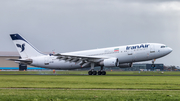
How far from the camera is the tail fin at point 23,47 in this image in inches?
2276

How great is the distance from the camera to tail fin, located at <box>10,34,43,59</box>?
5782 cm

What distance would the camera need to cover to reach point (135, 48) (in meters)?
50.8

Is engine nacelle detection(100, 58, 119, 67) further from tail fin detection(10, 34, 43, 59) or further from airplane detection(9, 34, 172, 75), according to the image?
tail fin detection(10, 34, 43, 59)

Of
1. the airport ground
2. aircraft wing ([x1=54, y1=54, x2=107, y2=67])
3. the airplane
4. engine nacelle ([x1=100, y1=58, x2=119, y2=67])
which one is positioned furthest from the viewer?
aircraft wing ([x1=54, y1=54, x2=107, y2=67])

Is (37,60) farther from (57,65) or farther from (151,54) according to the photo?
(151,54)

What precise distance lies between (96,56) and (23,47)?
623 inches

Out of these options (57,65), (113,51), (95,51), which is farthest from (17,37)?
(113,51)

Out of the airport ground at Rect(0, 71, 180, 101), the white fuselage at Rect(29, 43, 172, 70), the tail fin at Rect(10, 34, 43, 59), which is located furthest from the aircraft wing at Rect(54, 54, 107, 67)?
the airport ground at Rect(0, 71, 180, 101)

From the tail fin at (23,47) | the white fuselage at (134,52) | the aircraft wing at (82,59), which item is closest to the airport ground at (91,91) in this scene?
the white fuselage at (134,52)

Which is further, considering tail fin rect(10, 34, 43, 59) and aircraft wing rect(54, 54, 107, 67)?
tail fin rect(10, 34, 43, 59)

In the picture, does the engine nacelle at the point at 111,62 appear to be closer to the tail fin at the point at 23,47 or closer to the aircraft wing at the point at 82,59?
the aircraft wing at the point at 82,59

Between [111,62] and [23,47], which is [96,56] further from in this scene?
[23,47]

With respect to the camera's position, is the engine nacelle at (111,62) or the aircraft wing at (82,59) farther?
the aircraft wing at (82,59)

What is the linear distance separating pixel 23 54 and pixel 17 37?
4019 millimetres
